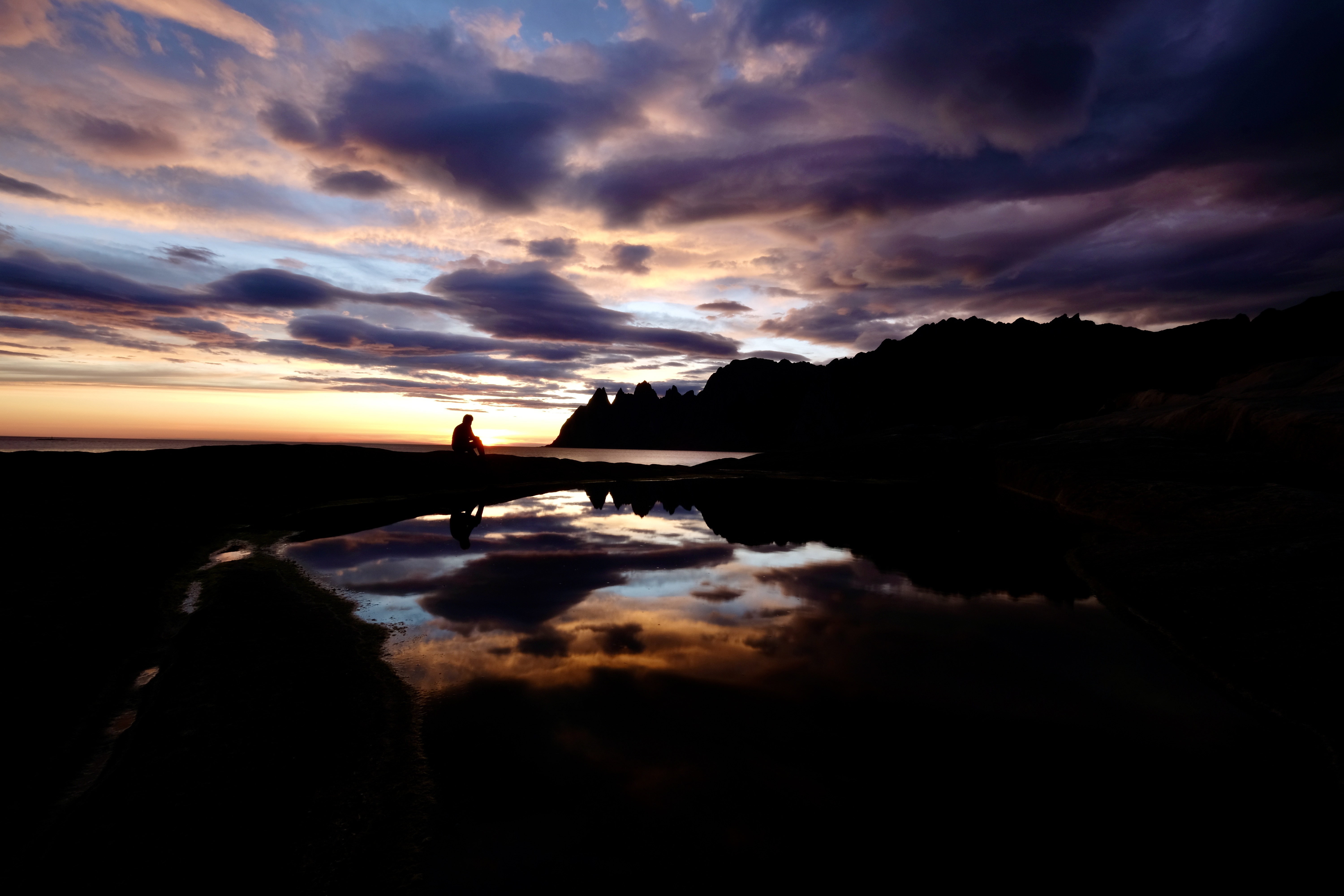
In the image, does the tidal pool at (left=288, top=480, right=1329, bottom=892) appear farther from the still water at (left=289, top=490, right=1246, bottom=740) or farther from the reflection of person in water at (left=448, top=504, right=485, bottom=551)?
the reflection of person in water at (left=448, top=504, right=485, bottom=551)

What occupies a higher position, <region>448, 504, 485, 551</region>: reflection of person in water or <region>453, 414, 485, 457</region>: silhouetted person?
<region>453, 414, 485, 457</region>: silhouetted person

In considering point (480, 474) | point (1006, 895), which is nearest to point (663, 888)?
point (1006, 895)

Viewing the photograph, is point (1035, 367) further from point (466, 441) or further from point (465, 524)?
point (465, 524)

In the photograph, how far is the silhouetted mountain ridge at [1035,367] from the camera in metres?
83.9

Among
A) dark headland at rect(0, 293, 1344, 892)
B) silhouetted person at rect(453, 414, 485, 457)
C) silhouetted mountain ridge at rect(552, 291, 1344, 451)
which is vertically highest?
silhouetted mountain ridge at rect(552, 291, 1344, 451)

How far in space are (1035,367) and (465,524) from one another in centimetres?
15713

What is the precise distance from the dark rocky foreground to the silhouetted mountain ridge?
59618 mm

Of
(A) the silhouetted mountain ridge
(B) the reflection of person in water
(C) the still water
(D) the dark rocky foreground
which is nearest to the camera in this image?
(D) the dark rocky foreground

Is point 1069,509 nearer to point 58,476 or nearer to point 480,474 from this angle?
point 480,474

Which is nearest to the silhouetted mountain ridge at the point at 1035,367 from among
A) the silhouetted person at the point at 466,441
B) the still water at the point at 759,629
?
the silhouetted person at the point at 466,441

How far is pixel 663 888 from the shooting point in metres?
4.30

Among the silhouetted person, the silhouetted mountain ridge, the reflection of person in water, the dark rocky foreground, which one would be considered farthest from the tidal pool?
the silhouetted mountain ridge

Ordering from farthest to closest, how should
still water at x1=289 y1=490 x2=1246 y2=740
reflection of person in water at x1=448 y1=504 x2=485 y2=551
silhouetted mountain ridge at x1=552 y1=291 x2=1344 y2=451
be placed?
silhouetted mountain ridge at x1=552 y1=291 x2=1344 y2=451 < reflection of person in water at x1=448 y1=504 x2=485 y2=551 < still water at x1=289 y1=490 x2=1246 y2=740

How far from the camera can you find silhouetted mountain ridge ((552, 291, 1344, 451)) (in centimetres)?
8394
